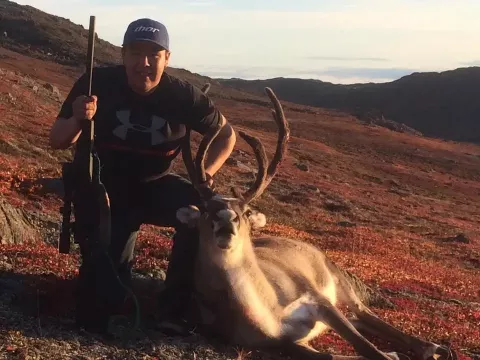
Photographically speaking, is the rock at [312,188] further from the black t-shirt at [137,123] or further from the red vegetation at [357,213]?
the black t-shirt at [137,123]

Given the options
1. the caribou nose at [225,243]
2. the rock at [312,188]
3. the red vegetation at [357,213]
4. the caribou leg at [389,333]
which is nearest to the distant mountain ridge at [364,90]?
the red vegetation at [357,213]

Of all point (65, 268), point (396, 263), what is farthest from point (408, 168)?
point (65, 268)

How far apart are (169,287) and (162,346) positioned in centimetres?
70

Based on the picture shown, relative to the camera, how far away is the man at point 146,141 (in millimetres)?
7820

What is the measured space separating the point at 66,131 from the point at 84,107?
0.46 metres

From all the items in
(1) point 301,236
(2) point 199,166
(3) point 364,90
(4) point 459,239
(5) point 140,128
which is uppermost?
(3) point 364,90

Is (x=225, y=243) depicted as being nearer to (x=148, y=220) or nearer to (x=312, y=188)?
(x=148, y=220)

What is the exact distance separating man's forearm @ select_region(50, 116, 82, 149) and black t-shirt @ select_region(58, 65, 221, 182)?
0.57 metres

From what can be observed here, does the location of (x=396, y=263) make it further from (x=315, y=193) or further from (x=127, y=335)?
(x=315, y=193)

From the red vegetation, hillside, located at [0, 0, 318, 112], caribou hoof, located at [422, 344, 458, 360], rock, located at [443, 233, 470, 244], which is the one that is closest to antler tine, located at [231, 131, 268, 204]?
the red vegetation

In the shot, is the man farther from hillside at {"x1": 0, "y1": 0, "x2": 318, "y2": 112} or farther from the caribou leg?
hillside at {"x1": 0, "y1": 0, "x2": 318, "y2": 112}

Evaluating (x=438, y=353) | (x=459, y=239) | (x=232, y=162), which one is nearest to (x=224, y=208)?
(x=438, y=353)

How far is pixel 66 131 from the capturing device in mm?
7586

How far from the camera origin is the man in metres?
7.82
